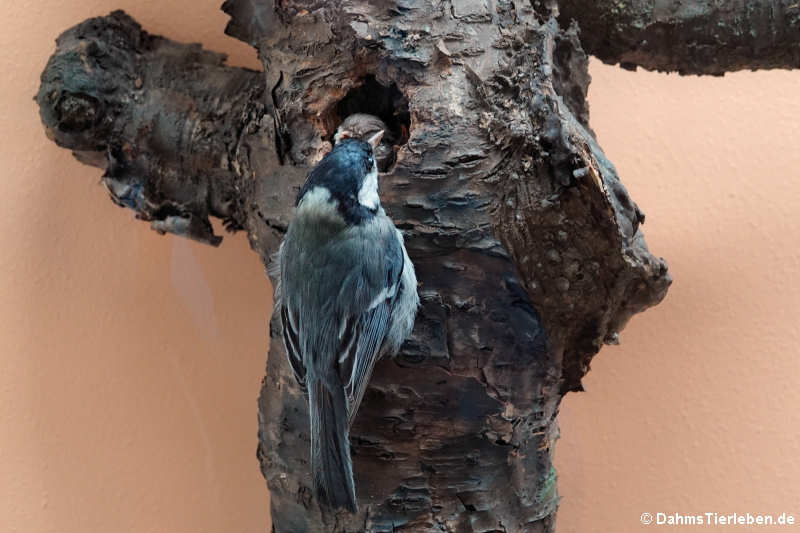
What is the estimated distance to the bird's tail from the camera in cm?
103

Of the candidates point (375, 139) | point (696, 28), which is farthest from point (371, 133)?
point (696, 28)

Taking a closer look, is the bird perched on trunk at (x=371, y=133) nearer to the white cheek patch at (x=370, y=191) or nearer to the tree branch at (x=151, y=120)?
the white cheek patch at (x=370, y=191)

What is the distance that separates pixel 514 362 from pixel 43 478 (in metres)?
1.05

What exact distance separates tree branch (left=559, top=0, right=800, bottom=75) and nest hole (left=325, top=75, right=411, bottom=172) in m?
0.47

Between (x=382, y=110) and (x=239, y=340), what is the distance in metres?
0.71

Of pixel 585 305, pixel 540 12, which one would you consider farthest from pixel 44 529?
pixel 540 12

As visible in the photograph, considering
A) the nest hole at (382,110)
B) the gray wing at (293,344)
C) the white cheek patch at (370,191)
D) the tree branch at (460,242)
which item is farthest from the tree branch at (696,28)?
the gray wing at (293,344)

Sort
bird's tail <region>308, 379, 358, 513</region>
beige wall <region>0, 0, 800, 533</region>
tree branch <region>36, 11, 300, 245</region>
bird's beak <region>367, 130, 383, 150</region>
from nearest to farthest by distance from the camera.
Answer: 1. bird's tail <region>308, 379, 358, 513</region>
2. bird's beak <region>367, 130, 383, 150</region>
3. tree branch <region>36, 11, 300, 245</region>
4. beige wall <region>0, 0, 800, 533</region>

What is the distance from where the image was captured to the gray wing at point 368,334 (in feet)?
3.50

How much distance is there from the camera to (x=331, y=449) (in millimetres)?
1037

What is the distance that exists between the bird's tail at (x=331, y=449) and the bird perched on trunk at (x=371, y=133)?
13.6 inches

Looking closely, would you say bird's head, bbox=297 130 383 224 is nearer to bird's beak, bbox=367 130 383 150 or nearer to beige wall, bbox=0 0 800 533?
bird's beak, bbox=367 130 383 150

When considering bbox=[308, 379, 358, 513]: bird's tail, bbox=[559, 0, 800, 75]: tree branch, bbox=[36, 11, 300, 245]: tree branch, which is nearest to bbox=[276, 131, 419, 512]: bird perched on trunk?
bbox=[308, 379, 358, 513]: bird's tail

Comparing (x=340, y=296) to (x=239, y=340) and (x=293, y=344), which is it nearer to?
(x=293, y=344)
